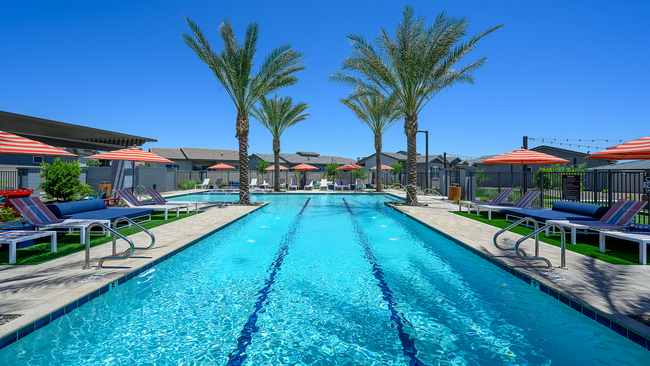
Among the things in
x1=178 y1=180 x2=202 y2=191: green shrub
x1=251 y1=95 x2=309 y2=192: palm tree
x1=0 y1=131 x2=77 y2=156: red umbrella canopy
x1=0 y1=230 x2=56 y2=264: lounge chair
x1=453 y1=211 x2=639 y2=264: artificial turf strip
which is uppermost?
x1=251 y1=95 x2=309 y2=192: palm tree

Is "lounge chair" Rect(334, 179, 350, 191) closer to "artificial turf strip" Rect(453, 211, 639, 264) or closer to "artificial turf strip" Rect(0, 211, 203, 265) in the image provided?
"artificial turf strip" Rect(453, 211, 639, 264)

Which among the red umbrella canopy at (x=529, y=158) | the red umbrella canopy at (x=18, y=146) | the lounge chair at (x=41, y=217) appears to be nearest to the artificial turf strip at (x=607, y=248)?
the red umbrella canopy at (x=529, y=158)

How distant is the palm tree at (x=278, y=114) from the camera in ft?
70.4

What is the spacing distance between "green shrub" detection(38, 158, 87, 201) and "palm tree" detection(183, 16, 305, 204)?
6.48 meters

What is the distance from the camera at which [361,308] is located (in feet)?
12.3

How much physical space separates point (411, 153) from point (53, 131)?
18.8 meters

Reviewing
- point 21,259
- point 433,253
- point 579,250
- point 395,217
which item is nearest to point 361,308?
point 433,253

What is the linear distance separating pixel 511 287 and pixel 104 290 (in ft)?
18.2

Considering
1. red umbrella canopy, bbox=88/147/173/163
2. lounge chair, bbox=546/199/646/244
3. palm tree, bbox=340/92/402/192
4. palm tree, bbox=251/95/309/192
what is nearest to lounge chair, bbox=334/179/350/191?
palm tree, bbox=340/92/402/192

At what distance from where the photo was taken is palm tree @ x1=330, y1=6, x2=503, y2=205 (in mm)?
11758

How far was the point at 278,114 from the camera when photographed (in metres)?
21.7

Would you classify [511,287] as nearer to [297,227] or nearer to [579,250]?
[579,250]

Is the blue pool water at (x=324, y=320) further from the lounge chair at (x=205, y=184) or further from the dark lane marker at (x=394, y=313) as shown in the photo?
the lounge chair at (x=205, y=184)

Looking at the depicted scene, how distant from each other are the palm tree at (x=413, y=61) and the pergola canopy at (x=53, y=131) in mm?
13830
